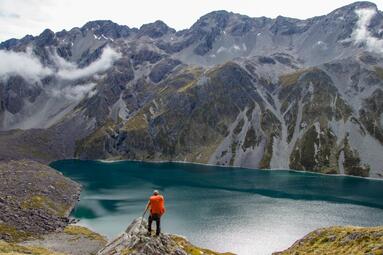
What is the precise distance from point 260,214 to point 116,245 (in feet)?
365

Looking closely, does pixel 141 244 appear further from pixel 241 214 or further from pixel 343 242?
pixel 241 214

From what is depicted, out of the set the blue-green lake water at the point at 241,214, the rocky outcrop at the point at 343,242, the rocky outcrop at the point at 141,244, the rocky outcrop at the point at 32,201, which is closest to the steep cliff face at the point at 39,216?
the rocky outcrop at the point at 32,201

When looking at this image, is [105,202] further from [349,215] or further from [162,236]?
[162,236]

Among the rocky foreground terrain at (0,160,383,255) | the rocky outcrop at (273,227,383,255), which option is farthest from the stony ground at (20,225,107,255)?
the rocky outcrop at (273,227,383,255)

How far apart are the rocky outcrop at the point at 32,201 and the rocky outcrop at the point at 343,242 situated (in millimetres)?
75566

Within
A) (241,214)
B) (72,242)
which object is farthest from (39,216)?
(241,214)

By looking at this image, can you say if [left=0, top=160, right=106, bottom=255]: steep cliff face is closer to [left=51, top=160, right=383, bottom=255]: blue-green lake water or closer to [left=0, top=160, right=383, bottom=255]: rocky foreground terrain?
[left=0, top=160, right=383, bottom=255]: rocky foreground terrain

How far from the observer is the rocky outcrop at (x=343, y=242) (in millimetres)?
58594

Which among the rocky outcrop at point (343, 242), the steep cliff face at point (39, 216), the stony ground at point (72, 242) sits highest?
the rocky outcrop at point (343, 242)

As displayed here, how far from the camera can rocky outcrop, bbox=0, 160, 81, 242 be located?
120188 mm

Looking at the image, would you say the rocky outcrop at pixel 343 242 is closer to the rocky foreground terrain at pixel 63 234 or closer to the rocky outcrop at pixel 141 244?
the rocky foreground terrain at pixel 63 234

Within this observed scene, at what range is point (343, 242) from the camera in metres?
67.4

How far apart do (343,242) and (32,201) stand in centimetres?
11324

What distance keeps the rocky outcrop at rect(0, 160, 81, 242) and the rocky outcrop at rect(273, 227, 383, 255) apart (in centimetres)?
7557
